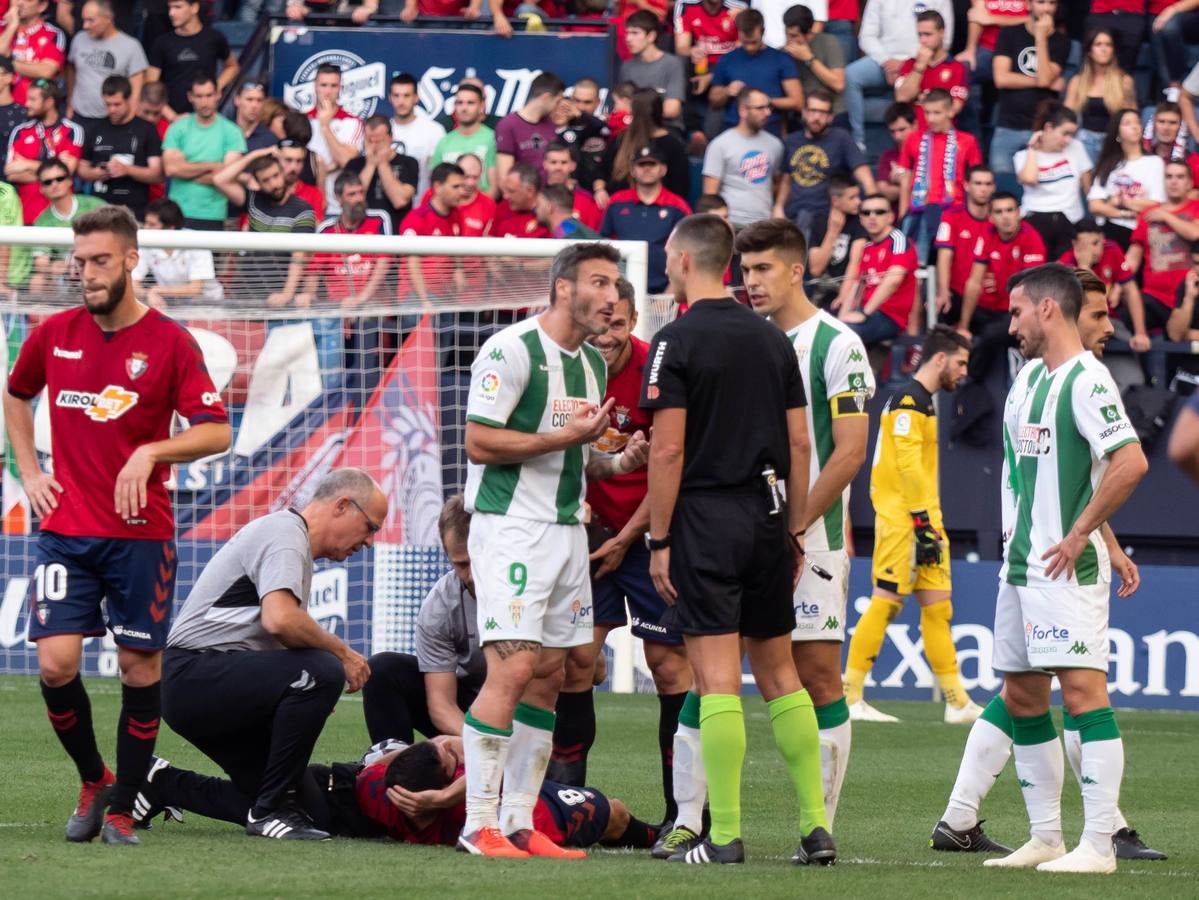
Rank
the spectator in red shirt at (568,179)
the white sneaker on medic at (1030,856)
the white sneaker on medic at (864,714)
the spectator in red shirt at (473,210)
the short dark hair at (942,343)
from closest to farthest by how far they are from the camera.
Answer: the white sneaker on medic at (1030,856) → the short dark hair at (942,343) → the white sneaker on medic at (864,714) → the spectator in red shirt at (473,210) → the spectator in red shirt at (568,179)

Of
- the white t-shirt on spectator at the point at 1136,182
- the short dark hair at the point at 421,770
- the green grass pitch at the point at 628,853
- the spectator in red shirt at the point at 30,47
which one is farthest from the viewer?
the spectator in red shirt at the point at 30,47

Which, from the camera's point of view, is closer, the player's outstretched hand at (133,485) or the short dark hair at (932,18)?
the player's outstretched hand at (133,485)

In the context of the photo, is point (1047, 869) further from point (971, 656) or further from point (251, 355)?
point (251, 355)

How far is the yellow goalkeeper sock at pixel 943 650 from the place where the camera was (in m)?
13.0

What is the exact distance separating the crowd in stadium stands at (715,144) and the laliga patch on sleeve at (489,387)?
6.92 meters

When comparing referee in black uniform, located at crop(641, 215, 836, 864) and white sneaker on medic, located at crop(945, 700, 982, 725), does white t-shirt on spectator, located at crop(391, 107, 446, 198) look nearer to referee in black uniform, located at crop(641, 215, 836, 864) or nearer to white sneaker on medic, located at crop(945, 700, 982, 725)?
white sneaker on medic, located at crop(945, 700, 982, 725)

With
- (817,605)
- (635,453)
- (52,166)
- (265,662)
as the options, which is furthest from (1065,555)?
(52,166)

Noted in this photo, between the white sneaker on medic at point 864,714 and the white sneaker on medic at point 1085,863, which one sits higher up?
the white sneaker on medic at point 1085,863

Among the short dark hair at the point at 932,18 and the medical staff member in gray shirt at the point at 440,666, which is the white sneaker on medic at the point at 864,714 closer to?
the medical staff member in gray shirt at the point at 440,666

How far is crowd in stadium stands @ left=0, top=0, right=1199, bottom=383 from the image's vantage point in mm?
16031

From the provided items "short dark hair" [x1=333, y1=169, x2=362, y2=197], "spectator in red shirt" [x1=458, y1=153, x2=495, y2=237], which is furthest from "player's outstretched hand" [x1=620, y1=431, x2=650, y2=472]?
"short dark hair" [x1=333, y1=169, x2=362, y2=197]

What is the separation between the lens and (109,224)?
7.05 m

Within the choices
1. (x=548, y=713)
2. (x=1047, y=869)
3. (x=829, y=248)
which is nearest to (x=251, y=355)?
(x=829, y=248)

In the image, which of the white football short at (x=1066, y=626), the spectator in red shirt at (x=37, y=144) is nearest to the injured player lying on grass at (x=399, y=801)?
the white football short at (x=1066, y=626)
